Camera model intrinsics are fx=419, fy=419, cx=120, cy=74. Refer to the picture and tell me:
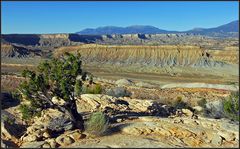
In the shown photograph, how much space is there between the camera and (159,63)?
4181 inches

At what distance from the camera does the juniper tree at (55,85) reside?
61.3 feet

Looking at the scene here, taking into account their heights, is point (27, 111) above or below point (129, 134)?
above

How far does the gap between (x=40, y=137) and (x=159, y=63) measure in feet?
295

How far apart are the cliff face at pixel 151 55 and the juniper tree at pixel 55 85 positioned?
85.8 m

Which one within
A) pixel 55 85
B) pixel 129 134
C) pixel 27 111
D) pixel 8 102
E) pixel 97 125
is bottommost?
pixel 8 102

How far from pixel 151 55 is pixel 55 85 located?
9385 cm

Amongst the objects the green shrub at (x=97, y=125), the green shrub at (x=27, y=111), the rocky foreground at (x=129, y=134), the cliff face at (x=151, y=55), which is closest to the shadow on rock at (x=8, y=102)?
the rocky foreground at (x=129, y=134)

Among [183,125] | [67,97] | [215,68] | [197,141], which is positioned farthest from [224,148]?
[215,68]

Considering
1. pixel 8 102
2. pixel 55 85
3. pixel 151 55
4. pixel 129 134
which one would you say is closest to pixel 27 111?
pixel 55 85

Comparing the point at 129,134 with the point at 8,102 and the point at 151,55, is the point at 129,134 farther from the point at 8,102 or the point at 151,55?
the point at 151,55

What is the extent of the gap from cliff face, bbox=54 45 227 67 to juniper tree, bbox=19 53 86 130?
85.8m

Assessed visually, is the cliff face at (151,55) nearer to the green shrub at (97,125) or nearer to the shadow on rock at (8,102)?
the shadow on rock at (8,102)

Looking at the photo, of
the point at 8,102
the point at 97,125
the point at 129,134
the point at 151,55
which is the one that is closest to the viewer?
the point at 97,125

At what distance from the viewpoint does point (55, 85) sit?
63.6 feet
